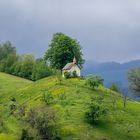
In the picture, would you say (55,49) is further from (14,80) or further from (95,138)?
(95,138)

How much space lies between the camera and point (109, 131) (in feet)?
337

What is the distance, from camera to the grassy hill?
99.0 m

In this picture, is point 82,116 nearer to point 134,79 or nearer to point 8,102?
point 8,102

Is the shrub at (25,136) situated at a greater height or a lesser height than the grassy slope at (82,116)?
lesser

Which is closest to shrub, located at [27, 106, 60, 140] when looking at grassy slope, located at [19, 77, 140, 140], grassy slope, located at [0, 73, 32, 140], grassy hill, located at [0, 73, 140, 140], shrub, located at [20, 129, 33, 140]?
grassy hill, located at [0, 73, 140, 140]

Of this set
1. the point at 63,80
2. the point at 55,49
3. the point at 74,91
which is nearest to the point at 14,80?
the point at 55,49

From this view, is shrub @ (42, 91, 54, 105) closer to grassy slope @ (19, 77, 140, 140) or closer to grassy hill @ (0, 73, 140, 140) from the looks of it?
grassy hill @ (0, 73, 140, 140)

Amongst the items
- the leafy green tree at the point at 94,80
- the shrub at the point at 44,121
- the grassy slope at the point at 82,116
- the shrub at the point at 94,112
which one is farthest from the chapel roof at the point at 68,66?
the shrub at the point at 44,121

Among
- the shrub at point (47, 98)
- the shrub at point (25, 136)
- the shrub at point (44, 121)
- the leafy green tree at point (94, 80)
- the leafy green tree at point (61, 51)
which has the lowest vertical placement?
the shrub at point (25, 136)

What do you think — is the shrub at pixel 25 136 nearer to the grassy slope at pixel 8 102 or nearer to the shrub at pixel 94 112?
the grassy slope at pixel 8 102

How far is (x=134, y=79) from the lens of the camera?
15138 cm

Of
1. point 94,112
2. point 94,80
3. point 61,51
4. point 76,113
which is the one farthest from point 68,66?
point 94,112

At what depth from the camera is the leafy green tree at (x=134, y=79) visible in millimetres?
150750

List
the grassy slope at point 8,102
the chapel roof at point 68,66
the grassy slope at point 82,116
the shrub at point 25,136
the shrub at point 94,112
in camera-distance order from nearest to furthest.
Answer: the shrub at point 25,136 → the grassy slope at point 8,102 → the grassy slope at point 82,116 → the shrub at point 94,112 → the chapel roof at point 68,66
